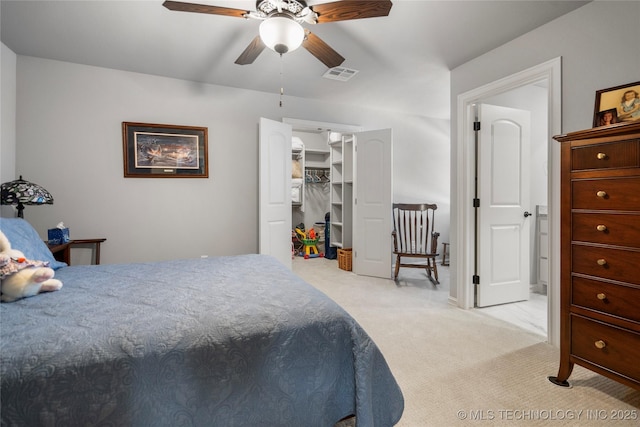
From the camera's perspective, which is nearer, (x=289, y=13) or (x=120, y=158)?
(x=289, y=13)

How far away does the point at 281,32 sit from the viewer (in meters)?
1.81

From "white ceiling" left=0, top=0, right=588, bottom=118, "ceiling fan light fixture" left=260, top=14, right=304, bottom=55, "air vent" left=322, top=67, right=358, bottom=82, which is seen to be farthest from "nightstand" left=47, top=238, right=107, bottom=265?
"air vent" left=322, top=67, right=358, bottom=82

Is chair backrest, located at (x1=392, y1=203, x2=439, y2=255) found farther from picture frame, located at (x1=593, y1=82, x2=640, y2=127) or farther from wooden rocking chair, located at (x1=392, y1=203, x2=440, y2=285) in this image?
picture frame, located at (x1=593, y1=82, x2=640, y2=127)

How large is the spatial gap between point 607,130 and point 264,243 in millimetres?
3222

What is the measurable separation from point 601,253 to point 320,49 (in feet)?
7.01

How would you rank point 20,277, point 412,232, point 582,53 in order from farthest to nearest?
point 412,232 → point 582,53 → point 20,277

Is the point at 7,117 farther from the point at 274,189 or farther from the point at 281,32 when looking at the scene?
the point at 281,32

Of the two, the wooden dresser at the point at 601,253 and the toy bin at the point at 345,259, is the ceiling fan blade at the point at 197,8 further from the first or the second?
the toy bin at the point at 345,259

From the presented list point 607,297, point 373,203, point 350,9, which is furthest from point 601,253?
point 373,203

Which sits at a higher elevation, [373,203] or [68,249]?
[373,203]

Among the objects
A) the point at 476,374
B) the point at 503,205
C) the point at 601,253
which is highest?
the point at 503,205

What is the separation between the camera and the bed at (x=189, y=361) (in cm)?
90

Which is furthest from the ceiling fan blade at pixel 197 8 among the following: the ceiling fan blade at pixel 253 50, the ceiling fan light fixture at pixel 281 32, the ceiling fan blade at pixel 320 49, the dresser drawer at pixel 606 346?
the dresser drawer at pixel 606 346

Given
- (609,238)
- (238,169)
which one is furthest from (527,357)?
(238,169)
